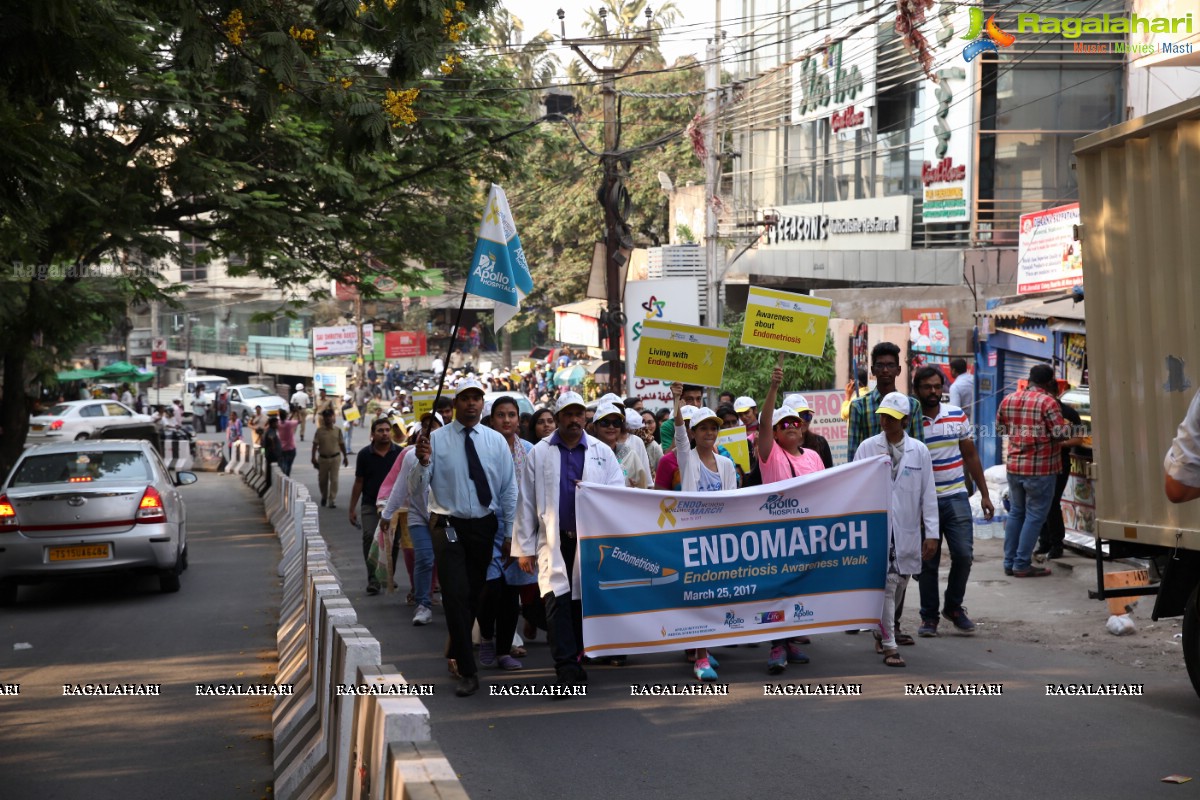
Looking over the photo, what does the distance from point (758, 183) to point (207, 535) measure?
934 inches

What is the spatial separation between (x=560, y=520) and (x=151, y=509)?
643 centimetres

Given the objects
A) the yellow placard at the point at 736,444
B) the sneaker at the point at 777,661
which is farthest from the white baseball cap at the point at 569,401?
the yellow placard at the point at 736,444

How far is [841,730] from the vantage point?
265 inches

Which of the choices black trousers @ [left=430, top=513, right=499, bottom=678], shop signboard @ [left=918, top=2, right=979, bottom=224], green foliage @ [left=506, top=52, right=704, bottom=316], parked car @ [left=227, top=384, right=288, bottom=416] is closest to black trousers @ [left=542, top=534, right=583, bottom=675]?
black trousers @ [left=430, top=513, right=499, bottom=678]

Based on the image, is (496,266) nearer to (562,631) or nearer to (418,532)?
(418,532)

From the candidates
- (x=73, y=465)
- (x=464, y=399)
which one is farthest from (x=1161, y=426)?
(x=73, y=465)

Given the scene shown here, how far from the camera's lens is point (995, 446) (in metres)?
19.6

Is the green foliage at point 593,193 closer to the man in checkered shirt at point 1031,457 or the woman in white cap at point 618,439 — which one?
the man in checkered shirt at point 1031,457

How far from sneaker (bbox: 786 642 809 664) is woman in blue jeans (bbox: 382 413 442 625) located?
116 inches

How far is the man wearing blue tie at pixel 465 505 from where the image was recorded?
7902mm

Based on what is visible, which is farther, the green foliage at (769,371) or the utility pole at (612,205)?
the green foliage at (769,371)

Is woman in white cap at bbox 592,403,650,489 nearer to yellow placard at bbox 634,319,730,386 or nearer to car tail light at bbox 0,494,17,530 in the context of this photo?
yellow placard at bbox 634,319,730,386

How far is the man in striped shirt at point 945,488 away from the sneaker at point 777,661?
1.54 meters

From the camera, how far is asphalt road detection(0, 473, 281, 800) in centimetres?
666
